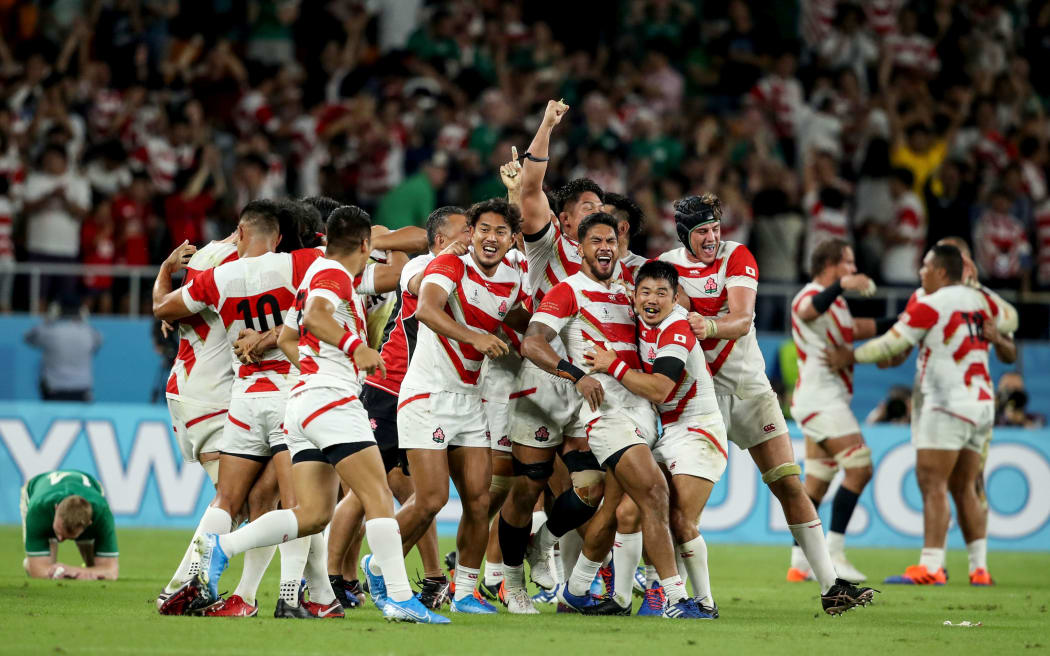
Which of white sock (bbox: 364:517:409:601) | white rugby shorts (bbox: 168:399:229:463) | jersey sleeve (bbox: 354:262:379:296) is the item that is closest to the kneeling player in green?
white rugby shorts (bbox: 168:399:229:463)

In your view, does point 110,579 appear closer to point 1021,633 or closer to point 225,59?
point 1021,633

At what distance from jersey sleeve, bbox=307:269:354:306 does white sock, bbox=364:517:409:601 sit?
1.26m

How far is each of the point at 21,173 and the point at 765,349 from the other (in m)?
9.20

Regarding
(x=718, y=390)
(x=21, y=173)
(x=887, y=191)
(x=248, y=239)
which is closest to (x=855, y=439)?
(x=718, y=390)

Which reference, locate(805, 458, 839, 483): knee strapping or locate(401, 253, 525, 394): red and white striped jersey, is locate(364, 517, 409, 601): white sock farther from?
locate(805, 458, 839, 483): knee strapping

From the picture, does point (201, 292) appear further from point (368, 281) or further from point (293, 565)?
point (293, 565)

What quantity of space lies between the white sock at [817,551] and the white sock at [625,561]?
111cm

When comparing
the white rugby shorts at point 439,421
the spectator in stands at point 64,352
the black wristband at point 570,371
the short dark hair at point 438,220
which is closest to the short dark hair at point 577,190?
the short dark hair at point 438,220

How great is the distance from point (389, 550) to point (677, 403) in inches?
91.6

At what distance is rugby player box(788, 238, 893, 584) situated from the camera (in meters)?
12.7

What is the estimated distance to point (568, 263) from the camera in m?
10.2

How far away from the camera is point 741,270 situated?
984 centimetres

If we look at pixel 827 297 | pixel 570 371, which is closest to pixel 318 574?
pixel 570 371

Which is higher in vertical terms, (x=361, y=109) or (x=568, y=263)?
(x=361, y=109)
